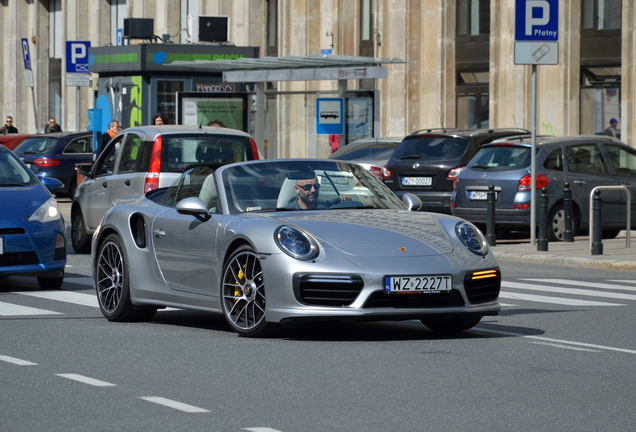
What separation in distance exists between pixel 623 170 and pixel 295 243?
487 inches

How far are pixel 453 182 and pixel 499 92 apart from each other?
11438 millimetres

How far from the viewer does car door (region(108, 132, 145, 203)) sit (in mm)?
16219

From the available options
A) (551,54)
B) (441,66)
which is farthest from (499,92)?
(551,54)

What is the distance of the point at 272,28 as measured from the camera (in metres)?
43.8

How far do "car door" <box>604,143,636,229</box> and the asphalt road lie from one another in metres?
8.69

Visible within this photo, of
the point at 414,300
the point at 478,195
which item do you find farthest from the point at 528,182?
the point at 414,300

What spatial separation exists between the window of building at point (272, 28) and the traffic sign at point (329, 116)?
62.4 ft

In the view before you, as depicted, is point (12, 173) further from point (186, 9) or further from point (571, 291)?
point (186, 9)

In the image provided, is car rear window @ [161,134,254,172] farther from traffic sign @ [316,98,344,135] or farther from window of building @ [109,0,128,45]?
window of building @ [109,0,128,45]

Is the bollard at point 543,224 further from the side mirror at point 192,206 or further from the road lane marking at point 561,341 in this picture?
the side mirror at point 192,206

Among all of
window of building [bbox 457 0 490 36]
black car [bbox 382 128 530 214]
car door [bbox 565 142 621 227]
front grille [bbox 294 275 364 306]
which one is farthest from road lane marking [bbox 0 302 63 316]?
window of building [bbox 457 0 490 36]

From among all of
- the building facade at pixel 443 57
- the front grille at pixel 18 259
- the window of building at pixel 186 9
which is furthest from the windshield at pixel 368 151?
the window of building at pixel 186 9

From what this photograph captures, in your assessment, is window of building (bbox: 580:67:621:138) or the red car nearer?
window of building (bbox: 580:67:621:138)

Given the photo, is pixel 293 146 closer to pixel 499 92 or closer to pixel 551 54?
pixel 499 92
